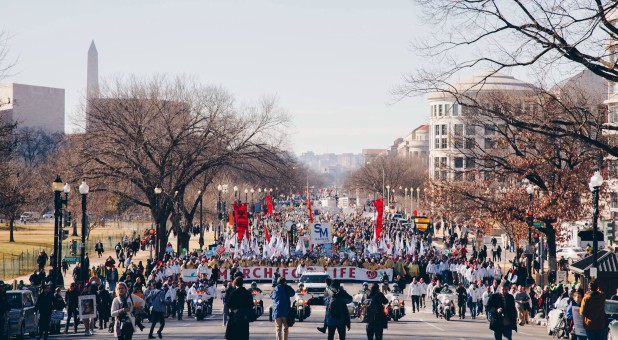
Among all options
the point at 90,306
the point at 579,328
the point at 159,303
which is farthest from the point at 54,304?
the point at 579,328

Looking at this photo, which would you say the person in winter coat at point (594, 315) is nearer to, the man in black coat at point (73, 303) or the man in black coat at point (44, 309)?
the man in black coat at point (44, 309)

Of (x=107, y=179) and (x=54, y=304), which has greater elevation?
(x=107, y=179)

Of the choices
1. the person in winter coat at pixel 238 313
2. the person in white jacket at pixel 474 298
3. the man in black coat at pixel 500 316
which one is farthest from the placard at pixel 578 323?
the person in white jacket at pixel 474 298

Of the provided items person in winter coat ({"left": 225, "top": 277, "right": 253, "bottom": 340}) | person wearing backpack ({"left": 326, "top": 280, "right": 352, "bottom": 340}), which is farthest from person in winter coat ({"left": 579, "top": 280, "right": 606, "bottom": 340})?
person in winter coat ({"left": 225, "top": 277, "right": 253, "bottom": 340})

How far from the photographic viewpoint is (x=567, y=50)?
58.3 ft

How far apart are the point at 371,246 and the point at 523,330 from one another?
77.1ft

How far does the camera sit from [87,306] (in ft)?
82.4

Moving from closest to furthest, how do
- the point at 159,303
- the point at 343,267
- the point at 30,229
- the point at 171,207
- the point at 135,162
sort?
the point at 159,303
the point at 343,267
the point at 135,162
the point at 171,207
the point at 30,229

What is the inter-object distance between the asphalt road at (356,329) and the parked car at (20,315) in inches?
35.7

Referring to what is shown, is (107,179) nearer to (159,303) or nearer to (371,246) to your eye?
(371,246)

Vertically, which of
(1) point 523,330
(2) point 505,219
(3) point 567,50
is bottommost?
(1) point 523,330

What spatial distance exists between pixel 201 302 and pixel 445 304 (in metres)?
8.26

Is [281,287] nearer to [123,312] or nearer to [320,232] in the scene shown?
[123,312]

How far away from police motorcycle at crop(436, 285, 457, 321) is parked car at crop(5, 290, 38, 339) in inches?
531
